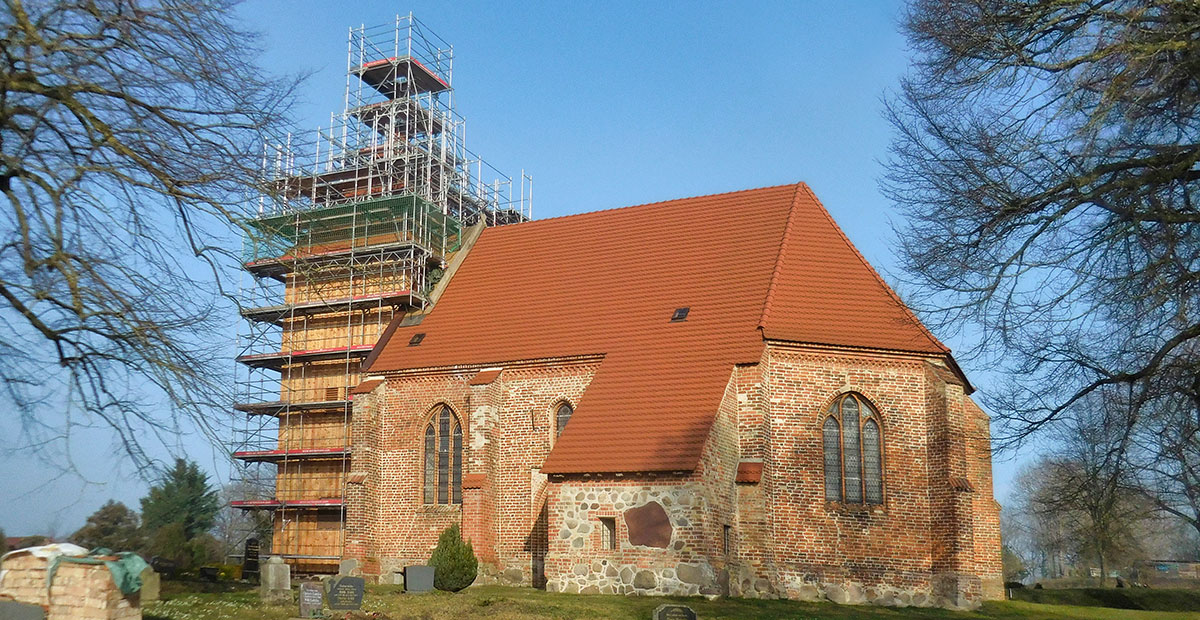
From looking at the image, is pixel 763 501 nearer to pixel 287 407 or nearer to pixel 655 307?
pixel 655 307

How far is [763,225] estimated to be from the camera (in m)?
25.3

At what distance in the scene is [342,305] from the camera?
28.7 metres

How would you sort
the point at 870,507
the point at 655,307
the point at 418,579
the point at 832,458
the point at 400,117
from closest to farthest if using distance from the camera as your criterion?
1. the point at 418,579
2. the point at 870,507
3. the point at 832,458
4. the point at 655,307
5. the point at 400,117

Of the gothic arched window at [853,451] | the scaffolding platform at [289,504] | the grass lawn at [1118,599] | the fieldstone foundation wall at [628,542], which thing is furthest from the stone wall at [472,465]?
the grass lawn at [1118,599]

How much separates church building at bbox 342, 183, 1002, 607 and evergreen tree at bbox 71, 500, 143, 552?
Answer: 5176 millimetres

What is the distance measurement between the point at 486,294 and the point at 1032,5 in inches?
709

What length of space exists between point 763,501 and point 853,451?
2.43 meters

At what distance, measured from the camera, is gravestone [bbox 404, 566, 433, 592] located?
20750 mm

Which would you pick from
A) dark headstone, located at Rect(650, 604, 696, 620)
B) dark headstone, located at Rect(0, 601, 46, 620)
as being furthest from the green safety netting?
dark headstone, located at Rect(0, 601, 46, 620)

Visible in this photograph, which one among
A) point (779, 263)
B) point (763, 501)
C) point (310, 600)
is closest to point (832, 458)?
point (763, 501)

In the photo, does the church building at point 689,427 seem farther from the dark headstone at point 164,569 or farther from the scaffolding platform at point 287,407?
the dark headstone at point 164,569

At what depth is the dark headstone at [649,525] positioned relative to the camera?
1972 cm

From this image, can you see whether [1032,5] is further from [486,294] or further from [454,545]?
[486,294]

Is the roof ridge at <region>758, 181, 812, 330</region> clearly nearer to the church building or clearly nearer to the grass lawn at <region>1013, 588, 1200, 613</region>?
the church building
